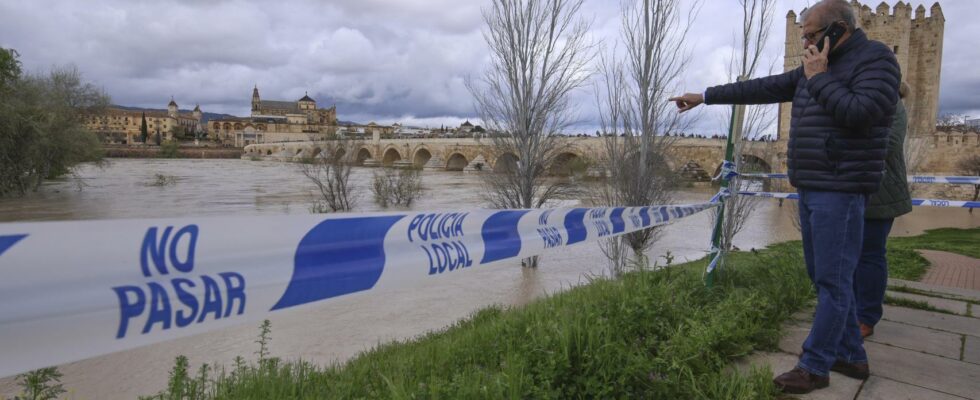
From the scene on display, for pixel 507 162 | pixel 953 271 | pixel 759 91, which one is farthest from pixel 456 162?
pixel 759 91

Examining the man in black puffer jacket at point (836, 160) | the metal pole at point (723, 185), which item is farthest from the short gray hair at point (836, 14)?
the metal pole at point (723, 185)

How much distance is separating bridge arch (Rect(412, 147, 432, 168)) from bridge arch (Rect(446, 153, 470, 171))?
11.1 ft

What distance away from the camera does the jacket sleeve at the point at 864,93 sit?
2.35 metres

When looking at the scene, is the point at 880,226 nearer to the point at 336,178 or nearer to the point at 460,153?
the point at 336,178

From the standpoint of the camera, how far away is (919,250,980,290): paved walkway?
619 cm

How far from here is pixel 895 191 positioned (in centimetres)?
310

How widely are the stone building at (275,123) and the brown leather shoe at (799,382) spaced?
100 meters

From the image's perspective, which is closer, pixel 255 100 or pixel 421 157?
pixel 421 157

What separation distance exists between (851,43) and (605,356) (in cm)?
185

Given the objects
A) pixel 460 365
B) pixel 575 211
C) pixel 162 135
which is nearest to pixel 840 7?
pixel 575 211

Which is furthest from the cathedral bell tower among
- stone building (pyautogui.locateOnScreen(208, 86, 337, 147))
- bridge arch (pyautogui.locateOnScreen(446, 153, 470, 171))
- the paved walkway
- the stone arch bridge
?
the paved walkway

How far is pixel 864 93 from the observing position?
2.37 m

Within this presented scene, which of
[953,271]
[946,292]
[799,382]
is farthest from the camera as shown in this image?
[953,271]

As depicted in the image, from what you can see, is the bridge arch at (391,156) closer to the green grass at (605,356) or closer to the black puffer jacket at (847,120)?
the green grass at (605,356)
